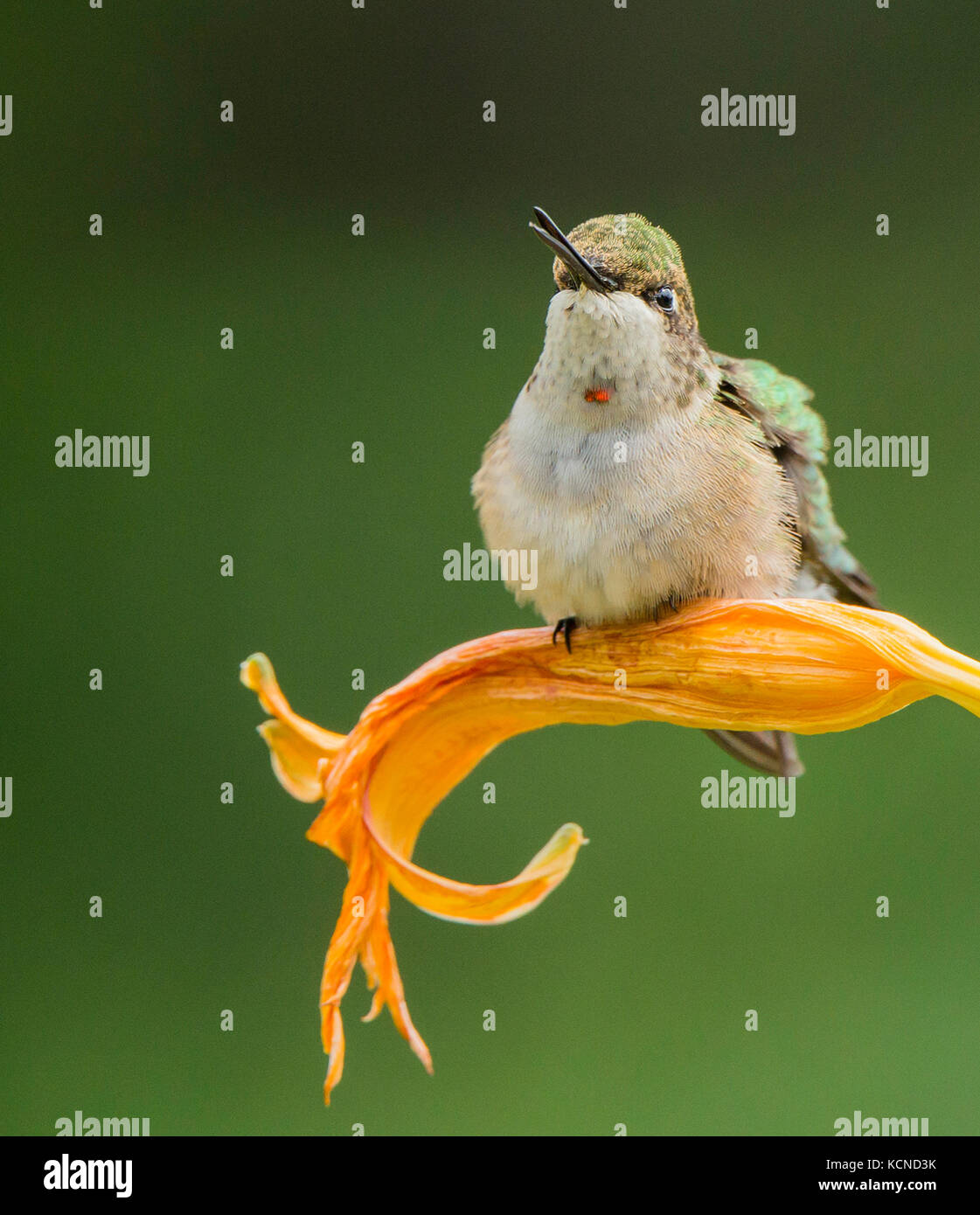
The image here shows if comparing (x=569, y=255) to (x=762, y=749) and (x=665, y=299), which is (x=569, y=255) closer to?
(x=665, y=299)

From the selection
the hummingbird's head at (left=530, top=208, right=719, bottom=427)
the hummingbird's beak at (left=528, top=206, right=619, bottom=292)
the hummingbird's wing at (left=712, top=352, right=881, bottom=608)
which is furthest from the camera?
the hummingbird's wing at (left=712, top=352, right=881, bottom=608)

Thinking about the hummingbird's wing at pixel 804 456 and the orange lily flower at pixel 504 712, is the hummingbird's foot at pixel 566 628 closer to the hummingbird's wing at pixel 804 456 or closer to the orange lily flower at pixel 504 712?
the orange lily flower at pixel 504 712

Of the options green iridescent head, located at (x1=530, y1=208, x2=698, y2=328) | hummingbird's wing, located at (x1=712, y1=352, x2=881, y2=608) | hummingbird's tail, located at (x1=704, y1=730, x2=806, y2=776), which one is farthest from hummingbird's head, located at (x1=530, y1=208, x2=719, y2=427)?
hummingbird's tail, located at (x1=704, y1=730, x2=806, y2=776)

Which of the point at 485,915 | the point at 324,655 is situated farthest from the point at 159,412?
the point at 485,915

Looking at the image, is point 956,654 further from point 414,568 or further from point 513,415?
point 414,568

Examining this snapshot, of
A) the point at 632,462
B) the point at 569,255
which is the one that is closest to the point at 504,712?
the point at 632,462

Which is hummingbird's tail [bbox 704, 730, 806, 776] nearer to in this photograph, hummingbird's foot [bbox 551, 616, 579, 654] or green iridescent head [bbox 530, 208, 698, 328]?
hummingbird's foot [bbox 551, 616, 579, 654]

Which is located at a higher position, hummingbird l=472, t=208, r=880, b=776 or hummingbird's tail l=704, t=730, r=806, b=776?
hummingbird l=472, t=208, r=880, b=776

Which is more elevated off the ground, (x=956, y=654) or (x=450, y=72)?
(x=450, y=72)

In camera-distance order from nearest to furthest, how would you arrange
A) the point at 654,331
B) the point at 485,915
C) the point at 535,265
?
the point at 485,915, the point at 654,331, the point at 535,265
